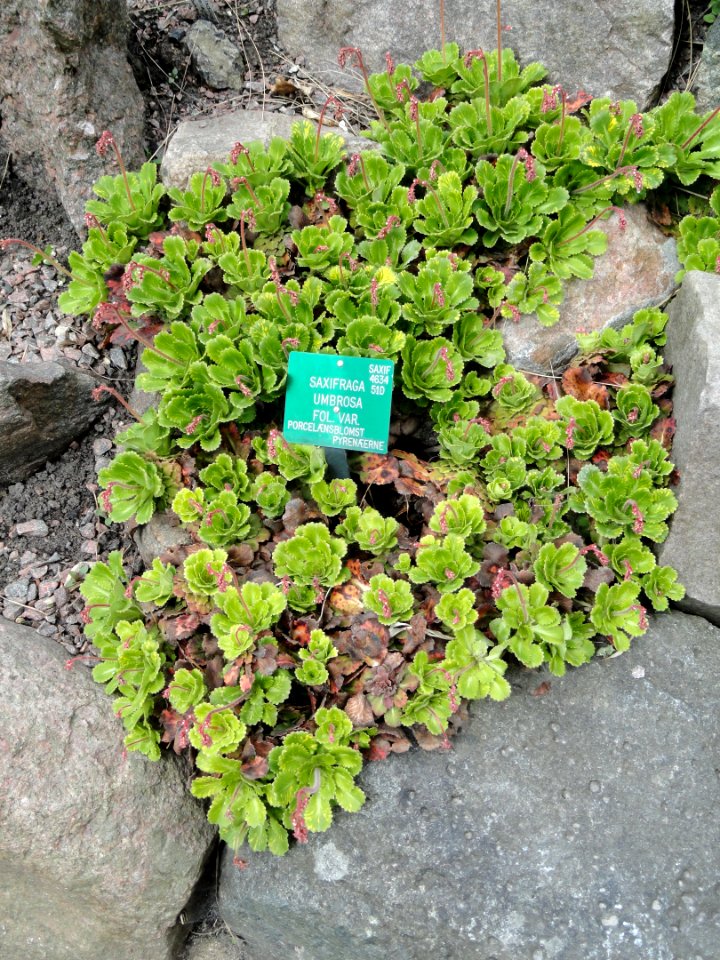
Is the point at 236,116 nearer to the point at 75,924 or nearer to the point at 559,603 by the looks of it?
the point at 559,603

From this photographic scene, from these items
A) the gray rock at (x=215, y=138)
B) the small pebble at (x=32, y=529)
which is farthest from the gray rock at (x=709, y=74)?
the small pebble at (x=32, y=529)

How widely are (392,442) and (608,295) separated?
119 cm

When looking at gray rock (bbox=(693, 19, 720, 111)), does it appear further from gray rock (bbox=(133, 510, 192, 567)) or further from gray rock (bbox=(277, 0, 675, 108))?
gray rock (bbox=(133, 510, 192, 567))

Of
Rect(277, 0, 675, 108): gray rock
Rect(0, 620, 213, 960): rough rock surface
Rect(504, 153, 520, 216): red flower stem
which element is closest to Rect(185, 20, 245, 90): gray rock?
Rect(277, 0, 675, 108): gray rock

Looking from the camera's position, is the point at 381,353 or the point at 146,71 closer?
the point at 381,353

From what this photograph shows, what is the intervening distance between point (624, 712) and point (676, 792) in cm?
29

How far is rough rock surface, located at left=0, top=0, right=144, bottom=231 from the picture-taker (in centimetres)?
346

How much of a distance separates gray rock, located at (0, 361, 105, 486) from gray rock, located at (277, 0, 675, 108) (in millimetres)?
2446

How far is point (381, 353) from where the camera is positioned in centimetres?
305

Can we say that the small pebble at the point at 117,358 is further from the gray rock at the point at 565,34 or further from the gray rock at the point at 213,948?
the gray rock at the point at 213,948

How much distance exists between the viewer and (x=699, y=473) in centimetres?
285

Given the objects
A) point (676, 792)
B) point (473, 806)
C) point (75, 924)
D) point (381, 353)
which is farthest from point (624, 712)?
point (75, 924)

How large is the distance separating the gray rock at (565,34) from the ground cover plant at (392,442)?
261mm

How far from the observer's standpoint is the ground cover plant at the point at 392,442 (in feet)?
8.59
